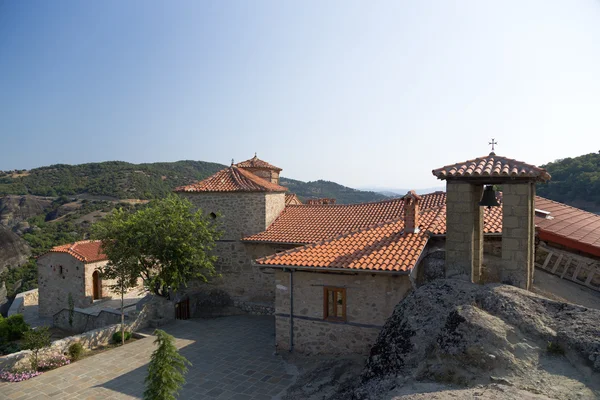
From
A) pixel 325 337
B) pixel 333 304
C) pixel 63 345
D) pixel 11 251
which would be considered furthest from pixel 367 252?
pixel 11 251

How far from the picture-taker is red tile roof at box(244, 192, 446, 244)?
1564 cm

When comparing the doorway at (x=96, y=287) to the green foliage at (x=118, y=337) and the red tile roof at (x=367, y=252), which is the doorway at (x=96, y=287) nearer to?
the green foliage at (x=118, y=337)

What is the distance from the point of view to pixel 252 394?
9.02 m

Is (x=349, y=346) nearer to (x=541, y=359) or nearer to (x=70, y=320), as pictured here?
(x=541, y=359)

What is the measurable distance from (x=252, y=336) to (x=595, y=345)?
10293 millimetres

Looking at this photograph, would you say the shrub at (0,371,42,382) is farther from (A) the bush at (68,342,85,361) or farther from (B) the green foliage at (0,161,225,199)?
(B) the green foliage at (0,161,225,199)

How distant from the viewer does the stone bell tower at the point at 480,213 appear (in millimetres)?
7910

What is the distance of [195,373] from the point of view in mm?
10203

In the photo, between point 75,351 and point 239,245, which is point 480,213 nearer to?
point 239,245

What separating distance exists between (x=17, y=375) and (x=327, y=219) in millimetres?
11972

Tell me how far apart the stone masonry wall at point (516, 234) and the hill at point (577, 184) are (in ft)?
127

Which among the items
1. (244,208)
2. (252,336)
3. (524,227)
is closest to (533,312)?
(524,227)

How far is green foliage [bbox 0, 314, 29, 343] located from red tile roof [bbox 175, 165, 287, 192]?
9734mm

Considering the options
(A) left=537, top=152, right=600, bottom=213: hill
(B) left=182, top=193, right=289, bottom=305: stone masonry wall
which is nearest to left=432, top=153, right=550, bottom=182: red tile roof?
(B) left=182, top=193, right=289, bottom=305: stone masonry wall
